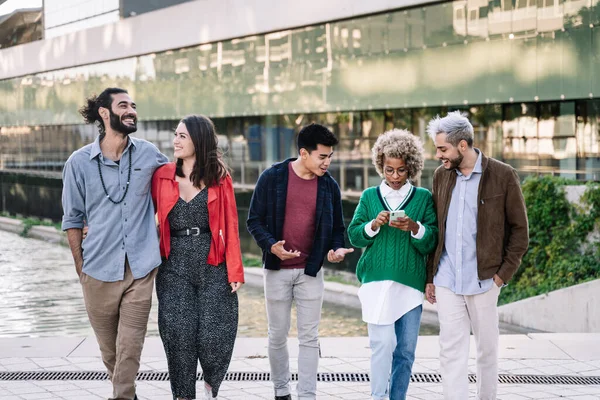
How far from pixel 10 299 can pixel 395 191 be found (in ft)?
40.1

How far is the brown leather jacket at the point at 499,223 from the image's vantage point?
5.73 meters

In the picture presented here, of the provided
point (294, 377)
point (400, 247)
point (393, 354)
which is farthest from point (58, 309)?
point (400, 247)

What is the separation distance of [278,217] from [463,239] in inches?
47.5

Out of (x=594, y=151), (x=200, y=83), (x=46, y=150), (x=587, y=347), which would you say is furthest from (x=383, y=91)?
(x=46, y=150)

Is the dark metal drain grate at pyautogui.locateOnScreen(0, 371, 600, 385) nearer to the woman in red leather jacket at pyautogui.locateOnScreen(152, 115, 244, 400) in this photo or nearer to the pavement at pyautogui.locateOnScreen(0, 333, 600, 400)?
the pavement at pyautogui.locateOnScreen(0, 333, 600, 400)

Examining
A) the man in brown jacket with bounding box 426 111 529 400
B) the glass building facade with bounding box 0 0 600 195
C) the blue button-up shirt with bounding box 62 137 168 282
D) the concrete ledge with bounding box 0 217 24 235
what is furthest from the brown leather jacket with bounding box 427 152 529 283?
the concrete ledge with bounding box 0 217 24 235

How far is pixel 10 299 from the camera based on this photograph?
16.7 meters

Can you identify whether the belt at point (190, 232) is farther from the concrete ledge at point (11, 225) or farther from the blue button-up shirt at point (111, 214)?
the concrete ledge at point (11, 225)

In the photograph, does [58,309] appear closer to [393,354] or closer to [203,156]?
[203,156]

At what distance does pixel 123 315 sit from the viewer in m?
5.78

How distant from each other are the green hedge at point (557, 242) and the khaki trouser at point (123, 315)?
32.8ft

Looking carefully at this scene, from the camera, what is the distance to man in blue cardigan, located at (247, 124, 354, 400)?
6156 millimetres

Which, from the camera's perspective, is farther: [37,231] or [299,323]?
[37,231]

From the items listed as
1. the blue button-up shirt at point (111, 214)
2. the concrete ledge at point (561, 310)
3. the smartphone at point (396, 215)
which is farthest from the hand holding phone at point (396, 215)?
the concrete ledge at point (561, 310)
